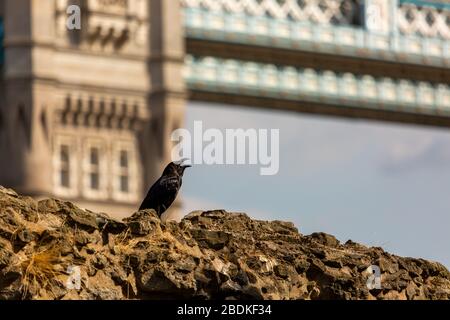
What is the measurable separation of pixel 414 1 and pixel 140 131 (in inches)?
1085

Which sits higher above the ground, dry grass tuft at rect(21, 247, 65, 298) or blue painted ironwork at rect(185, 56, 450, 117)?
blue painted ironwork at rect(185, 56, 450, 117)

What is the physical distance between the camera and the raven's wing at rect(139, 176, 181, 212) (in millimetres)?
35000

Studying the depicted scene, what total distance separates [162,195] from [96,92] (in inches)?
3970

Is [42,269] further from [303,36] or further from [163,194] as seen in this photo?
[303,36]

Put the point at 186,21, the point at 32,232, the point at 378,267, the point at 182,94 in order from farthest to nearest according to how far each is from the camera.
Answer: the point at 186,21
the point at 182,94
the point at 378,267
the point at 32,232

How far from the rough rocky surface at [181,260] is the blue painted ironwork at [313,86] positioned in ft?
370

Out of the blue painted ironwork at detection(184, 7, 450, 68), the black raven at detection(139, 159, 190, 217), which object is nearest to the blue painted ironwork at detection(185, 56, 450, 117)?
the blue painted ironwork at detection(184, 7, 450, 68)

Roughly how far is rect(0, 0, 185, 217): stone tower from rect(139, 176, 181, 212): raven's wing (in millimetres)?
93598

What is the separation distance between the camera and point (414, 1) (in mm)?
157625

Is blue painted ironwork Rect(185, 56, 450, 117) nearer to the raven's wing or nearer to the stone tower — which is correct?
the stone tower

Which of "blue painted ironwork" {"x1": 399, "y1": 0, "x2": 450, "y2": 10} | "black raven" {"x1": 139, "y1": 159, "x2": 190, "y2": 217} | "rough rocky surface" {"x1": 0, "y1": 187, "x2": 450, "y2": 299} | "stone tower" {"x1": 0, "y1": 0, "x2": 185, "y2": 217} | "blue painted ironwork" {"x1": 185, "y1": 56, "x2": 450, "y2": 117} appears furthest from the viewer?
"blue painted ironwork" {"x1": 399, "y1": 0, "x2": 450, "y2": 10}

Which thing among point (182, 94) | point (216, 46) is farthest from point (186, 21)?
point (182, 94)

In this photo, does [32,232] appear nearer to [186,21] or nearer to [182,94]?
[182,94]

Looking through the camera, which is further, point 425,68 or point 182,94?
point 425,68
